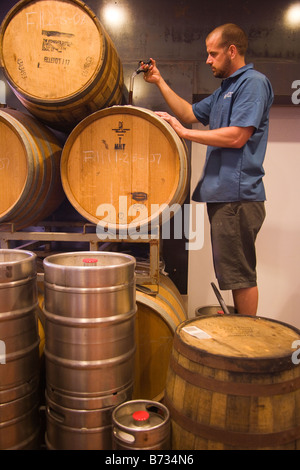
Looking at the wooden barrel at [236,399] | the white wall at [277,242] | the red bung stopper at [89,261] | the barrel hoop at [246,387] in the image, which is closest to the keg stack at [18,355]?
the red bung stopper at [89,261]

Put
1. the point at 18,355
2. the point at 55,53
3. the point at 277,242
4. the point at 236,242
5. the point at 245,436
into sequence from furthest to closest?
the point at 277,242
the point at 236,242
the point at 55,53
the point at 18,355
the point at 245,436

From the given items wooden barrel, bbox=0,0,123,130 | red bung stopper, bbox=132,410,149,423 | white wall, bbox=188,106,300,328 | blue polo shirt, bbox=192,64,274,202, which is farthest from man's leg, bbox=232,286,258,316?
wooden barrel, bbox=0,0,123,130

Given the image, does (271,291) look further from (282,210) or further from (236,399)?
(236,399)

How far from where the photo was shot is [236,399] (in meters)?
1.48

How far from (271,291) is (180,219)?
4.60 ft

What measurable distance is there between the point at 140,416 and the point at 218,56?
2.48 m

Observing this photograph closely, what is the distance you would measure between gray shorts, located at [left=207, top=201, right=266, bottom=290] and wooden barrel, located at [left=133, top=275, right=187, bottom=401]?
51 centimetres

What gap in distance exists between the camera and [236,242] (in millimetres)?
2559

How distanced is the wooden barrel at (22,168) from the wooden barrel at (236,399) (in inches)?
57.0

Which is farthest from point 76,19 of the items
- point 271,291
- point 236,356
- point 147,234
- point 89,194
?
point 271,291

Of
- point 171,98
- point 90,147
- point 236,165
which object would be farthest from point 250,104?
point 90,147

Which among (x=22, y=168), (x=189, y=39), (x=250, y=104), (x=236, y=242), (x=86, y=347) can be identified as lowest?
(x=86, y=347)

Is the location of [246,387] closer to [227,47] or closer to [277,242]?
[227,47]

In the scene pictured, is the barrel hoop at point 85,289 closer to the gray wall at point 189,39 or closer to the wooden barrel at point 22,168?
the wooden barrel at point 22,168
